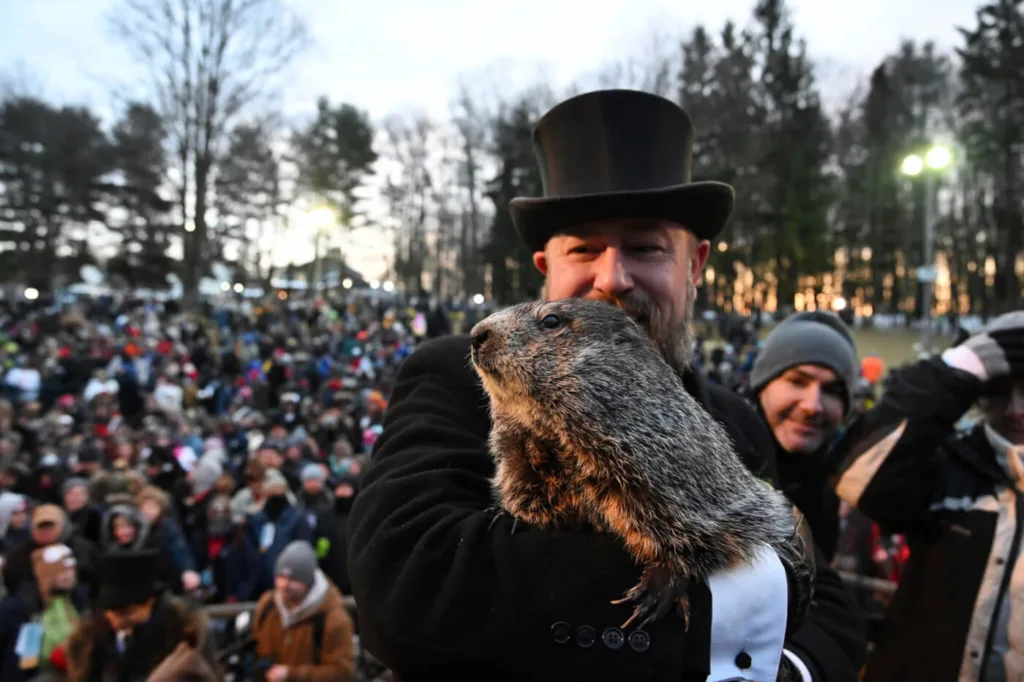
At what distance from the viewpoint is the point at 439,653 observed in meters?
1.11

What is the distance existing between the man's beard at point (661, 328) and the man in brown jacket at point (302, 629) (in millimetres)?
3799

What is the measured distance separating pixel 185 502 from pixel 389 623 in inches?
310

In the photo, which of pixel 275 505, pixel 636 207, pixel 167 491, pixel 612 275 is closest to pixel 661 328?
pixel 612 275

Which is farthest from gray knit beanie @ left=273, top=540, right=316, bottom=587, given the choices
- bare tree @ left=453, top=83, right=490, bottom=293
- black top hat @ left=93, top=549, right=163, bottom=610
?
bare tree @ left=453, top=83, right=490, bottom=293

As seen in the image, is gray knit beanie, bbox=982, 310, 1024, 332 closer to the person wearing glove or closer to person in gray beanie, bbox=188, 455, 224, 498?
the person wearing glove

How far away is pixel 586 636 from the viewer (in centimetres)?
112

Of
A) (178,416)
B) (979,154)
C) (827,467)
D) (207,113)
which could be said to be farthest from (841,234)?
(827,467)

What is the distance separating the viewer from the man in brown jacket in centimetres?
442

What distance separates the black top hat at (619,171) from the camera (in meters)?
1.61

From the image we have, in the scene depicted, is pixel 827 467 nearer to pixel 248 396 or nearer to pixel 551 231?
pixel 551 231

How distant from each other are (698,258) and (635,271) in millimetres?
417

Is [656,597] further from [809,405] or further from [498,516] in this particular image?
[809,405]

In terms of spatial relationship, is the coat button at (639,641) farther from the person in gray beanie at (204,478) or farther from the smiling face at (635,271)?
the person in gray beanie at (204,478)

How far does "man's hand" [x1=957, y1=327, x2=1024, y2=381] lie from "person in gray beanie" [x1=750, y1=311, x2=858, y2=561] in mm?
864
